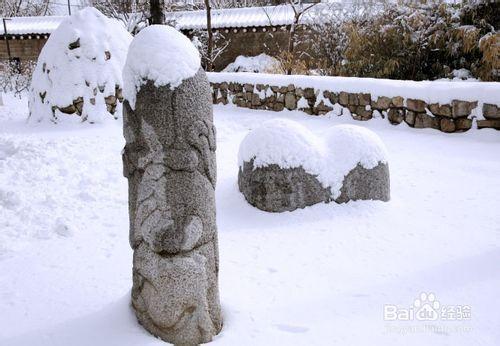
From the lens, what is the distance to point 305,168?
4051mm

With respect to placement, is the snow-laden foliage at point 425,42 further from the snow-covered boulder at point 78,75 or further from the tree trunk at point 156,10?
the snow-covered boulder at point 78,75

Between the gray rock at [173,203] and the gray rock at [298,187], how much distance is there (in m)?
1.88

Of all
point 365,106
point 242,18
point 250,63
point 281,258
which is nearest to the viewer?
point 281,258

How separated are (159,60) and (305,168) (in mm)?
2281

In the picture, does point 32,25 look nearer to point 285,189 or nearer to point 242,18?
point 242,18

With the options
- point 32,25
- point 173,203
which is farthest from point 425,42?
point 32,25

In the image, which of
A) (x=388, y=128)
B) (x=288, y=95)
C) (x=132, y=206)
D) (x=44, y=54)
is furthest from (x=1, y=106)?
(x=132, y=206)

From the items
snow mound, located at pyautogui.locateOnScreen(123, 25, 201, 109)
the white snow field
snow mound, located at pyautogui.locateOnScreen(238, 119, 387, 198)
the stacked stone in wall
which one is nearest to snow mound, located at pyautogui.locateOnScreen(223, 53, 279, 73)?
the stacked stone in wall

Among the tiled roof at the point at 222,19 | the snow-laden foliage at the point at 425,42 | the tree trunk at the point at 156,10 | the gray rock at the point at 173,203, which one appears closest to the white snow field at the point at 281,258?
the gray rock at the point at 173,203

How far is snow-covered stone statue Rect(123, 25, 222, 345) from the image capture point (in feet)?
A: 6.59

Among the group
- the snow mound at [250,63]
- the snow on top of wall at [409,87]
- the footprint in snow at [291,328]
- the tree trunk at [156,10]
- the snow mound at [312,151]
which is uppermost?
the tree trunk at [156,10]

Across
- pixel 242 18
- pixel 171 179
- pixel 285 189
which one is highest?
pixel 242 18

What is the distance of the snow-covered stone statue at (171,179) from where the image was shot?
6.59 feet

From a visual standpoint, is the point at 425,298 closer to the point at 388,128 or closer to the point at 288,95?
the point at 388,128
